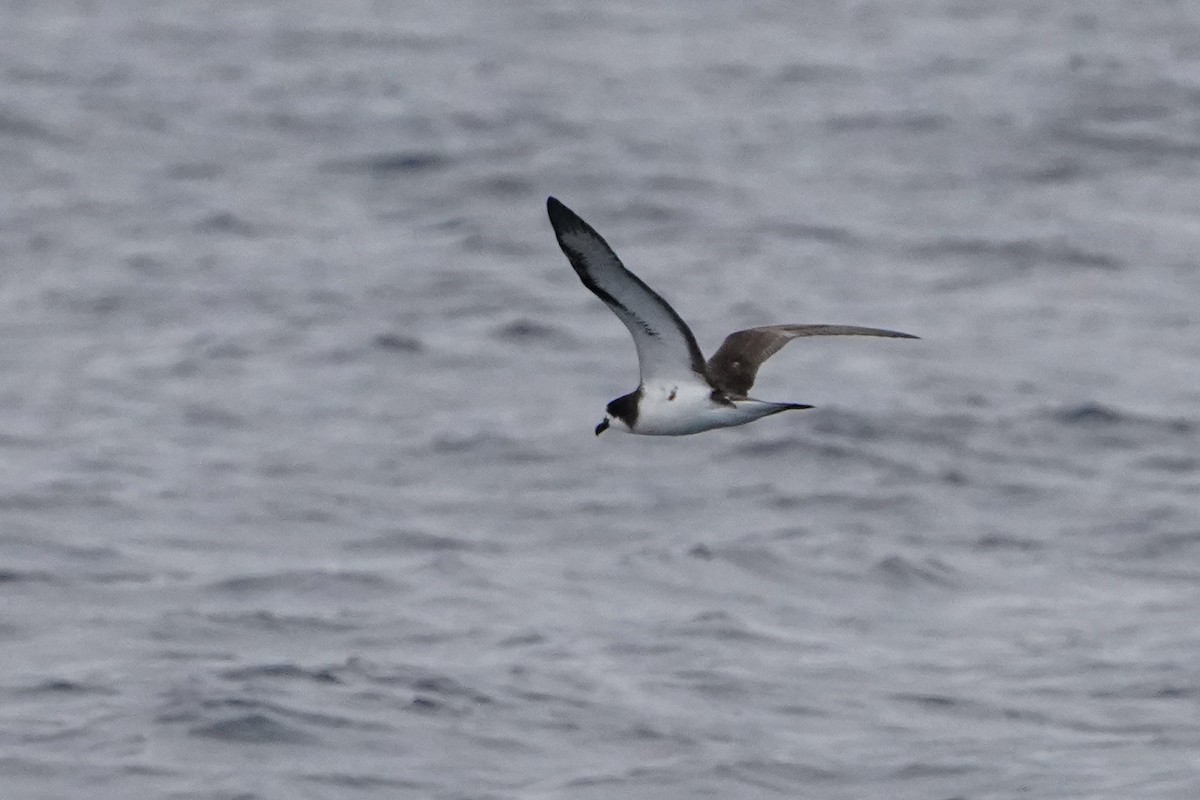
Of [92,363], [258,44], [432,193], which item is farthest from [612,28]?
[92,363]

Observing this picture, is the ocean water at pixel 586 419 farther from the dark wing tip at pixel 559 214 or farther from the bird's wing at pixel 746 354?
the dark wing tip at pixel 559 214

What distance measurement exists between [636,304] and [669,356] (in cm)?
54

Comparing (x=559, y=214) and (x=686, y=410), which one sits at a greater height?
(x=559, y=214)

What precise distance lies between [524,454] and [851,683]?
16.3ft

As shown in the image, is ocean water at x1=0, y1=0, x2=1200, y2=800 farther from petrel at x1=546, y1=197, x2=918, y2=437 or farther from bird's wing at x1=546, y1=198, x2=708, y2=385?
bird's wing at x1=546, y1=198, x2=708, y2=385

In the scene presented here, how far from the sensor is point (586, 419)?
19.9 m

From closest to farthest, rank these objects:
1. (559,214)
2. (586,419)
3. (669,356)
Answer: (559,214) → (669,356) → (586,419)

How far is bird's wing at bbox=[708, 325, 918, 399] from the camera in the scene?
10.3m

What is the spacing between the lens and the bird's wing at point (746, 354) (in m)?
10.3

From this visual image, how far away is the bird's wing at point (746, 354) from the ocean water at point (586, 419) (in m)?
3.64

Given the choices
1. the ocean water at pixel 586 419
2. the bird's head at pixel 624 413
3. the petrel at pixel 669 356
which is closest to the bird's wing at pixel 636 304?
the petrel at pixel 669 356

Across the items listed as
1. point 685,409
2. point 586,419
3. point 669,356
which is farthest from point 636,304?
point 586,419

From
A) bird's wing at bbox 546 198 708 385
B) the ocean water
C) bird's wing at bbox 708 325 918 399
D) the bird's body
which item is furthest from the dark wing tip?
the ocean water

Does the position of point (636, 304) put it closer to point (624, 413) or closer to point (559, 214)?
point (559, 214)
